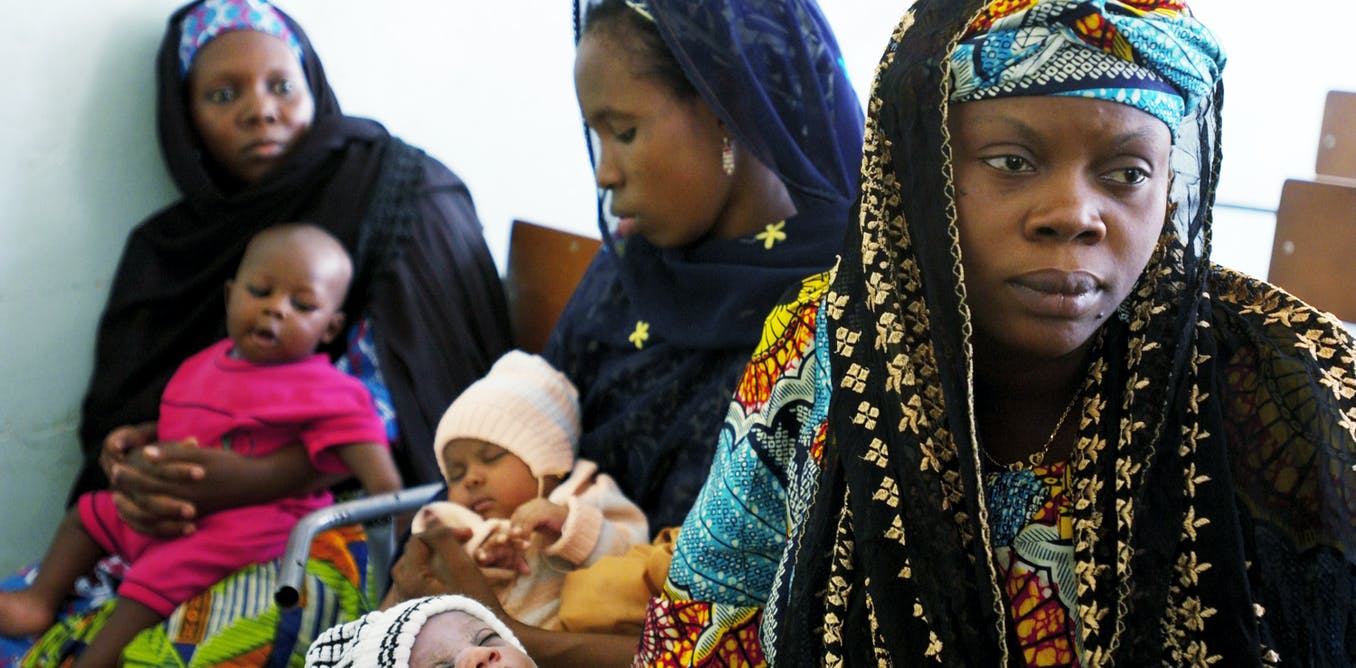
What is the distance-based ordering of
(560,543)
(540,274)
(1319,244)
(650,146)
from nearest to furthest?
(560,543)
(650,146)
(1319,244)
(540,274)

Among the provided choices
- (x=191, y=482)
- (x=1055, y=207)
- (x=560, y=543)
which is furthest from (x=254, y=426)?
(x=1055, y=207)

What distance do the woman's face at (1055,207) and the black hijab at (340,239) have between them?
173 cm

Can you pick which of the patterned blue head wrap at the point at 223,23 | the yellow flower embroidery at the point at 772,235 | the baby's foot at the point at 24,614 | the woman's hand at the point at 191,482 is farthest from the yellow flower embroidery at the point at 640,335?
the patterned blue head wrap at the point at 223,23

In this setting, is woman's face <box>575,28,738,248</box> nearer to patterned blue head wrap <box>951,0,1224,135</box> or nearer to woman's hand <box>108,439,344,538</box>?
patterned blue head wrap <box>951,0,1224,135</box>

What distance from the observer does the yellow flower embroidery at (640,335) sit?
6.38 feet

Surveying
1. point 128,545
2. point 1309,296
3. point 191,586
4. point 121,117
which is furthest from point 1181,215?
point 121,117

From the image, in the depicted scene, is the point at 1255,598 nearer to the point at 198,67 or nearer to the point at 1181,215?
the point at 1181,215

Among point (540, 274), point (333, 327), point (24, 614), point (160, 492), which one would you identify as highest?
point (540, 274)

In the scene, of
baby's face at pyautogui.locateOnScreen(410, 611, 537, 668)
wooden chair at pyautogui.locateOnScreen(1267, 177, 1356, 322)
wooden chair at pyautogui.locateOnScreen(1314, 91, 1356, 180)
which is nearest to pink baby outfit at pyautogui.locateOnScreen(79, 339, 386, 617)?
baby's face at pyautogui.locateOnScreen(410, 611, 537, 668)

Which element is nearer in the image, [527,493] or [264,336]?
[527,493]

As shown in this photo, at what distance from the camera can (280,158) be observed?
9.44ft

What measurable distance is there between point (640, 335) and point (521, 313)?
891 mm

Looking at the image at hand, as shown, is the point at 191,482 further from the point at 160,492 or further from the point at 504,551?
the point at 504,551

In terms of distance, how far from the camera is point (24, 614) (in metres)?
2.29
